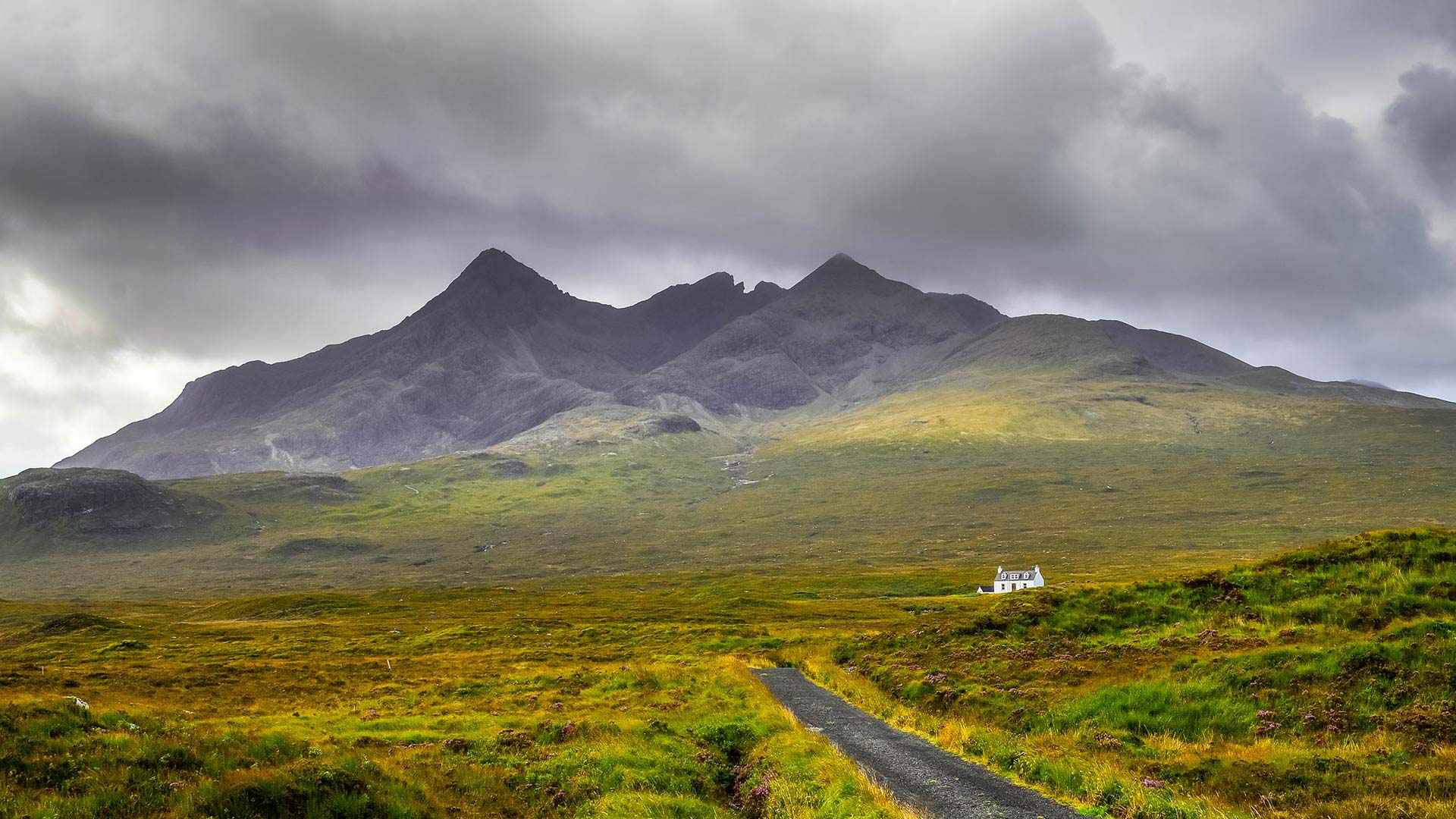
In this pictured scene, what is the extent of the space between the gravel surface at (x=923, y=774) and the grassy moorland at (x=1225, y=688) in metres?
0.85

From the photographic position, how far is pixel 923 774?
20.5 meters

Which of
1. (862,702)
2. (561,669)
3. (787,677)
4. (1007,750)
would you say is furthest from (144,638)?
(1007,750)

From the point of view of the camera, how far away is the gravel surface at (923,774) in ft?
56.7

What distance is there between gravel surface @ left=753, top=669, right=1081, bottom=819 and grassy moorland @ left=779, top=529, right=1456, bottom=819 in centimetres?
85

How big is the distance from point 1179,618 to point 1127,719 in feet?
37.3

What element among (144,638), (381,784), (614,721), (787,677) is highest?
(381,784)

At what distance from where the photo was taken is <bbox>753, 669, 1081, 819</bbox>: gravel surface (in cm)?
1728

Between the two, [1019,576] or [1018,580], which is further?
[1019,576]

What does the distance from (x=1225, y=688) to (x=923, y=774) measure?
10485mm

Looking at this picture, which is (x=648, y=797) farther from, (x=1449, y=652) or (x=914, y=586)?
(x=914, y=586)

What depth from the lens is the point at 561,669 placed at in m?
50.7

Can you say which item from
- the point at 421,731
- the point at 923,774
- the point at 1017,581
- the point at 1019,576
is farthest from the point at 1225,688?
the point at 1019,576

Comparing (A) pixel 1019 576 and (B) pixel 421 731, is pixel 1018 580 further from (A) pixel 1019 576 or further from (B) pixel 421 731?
(B) pixel 421 731

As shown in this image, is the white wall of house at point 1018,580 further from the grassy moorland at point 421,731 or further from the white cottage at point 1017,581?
the grassy moorland at point 421,731
